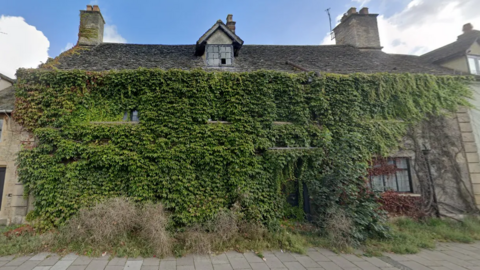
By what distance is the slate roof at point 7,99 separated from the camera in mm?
7866

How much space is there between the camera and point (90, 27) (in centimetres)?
1159

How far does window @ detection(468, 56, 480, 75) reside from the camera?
33.5 ft

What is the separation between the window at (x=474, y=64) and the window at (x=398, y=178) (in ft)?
19.7

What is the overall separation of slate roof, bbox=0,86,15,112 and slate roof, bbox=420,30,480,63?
19388mm

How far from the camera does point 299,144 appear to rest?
8.11 metres

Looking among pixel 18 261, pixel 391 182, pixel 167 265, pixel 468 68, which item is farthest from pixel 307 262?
pixel 468 68

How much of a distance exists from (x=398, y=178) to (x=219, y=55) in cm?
949

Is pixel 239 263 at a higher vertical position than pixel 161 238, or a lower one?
lower

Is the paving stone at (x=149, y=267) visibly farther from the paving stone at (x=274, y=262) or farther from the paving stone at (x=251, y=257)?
the paving stone at (x=274, y=262)

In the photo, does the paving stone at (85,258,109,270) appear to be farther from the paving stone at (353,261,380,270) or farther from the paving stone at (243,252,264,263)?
the paving stone at (353,261,380,270)

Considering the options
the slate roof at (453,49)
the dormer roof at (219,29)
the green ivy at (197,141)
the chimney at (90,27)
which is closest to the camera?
the green ivy at (197,141)

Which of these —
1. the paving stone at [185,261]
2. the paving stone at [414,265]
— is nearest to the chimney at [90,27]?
the paving stone at [185,261]

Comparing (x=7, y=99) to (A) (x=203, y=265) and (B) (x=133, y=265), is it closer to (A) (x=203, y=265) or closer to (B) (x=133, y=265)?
(B) (x=133, y=265)

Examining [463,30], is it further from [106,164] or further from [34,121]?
[34,121]
